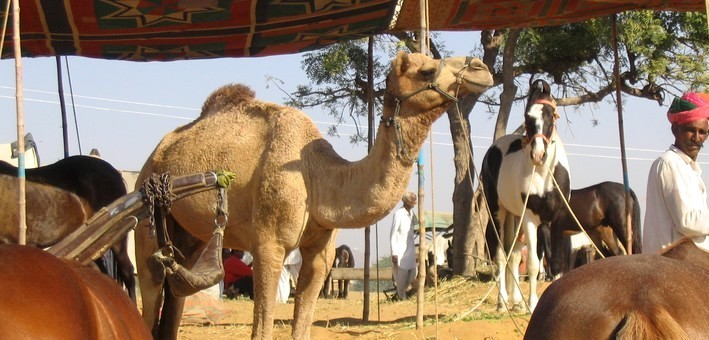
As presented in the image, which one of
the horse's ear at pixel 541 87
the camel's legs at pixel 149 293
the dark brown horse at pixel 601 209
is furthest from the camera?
the dark brown horse at pixel 601 209

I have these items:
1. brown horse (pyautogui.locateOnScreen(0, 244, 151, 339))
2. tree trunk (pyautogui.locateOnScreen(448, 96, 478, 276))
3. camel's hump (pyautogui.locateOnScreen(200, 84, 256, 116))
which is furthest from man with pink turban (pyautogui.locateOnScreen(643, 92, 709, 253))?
tree trunk (pyautogui.locateOnScreen(448, 96, 478, 276))

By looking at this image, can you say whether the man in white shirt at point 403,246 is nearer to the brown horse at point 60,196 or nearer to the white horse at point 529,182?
the white horse at point 529,182

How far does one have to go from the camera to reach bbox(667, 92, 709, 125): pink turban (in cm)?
661

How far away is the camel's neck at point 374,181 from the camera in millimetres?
8211

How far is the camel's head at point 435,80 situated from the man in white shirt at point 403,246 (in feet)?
35.7

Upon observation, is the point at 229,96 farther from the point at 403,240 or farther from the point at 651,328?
the point at 403,240

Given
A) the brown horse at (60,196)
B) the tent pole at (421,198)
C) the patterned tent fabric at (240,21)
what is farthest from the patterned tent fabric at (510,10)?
the brown horse at (60,196)

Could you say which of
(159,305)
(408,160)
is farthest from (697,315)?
(159,305)

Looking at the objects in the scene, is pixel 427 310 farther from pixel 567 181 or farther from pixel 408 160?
pixel 408 160

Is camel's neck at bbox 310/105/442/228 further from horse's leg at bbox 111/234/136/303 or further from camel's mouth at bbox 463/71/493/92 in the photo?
horse's leg at bbox 111/234/136/303

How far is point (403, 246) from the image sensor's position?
1941 cm

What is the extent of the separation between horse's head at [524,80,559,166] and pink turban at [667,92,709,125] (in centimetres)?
513

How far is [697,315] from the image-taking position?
160 inches

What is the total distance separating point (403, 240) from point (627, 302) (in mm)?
15419
